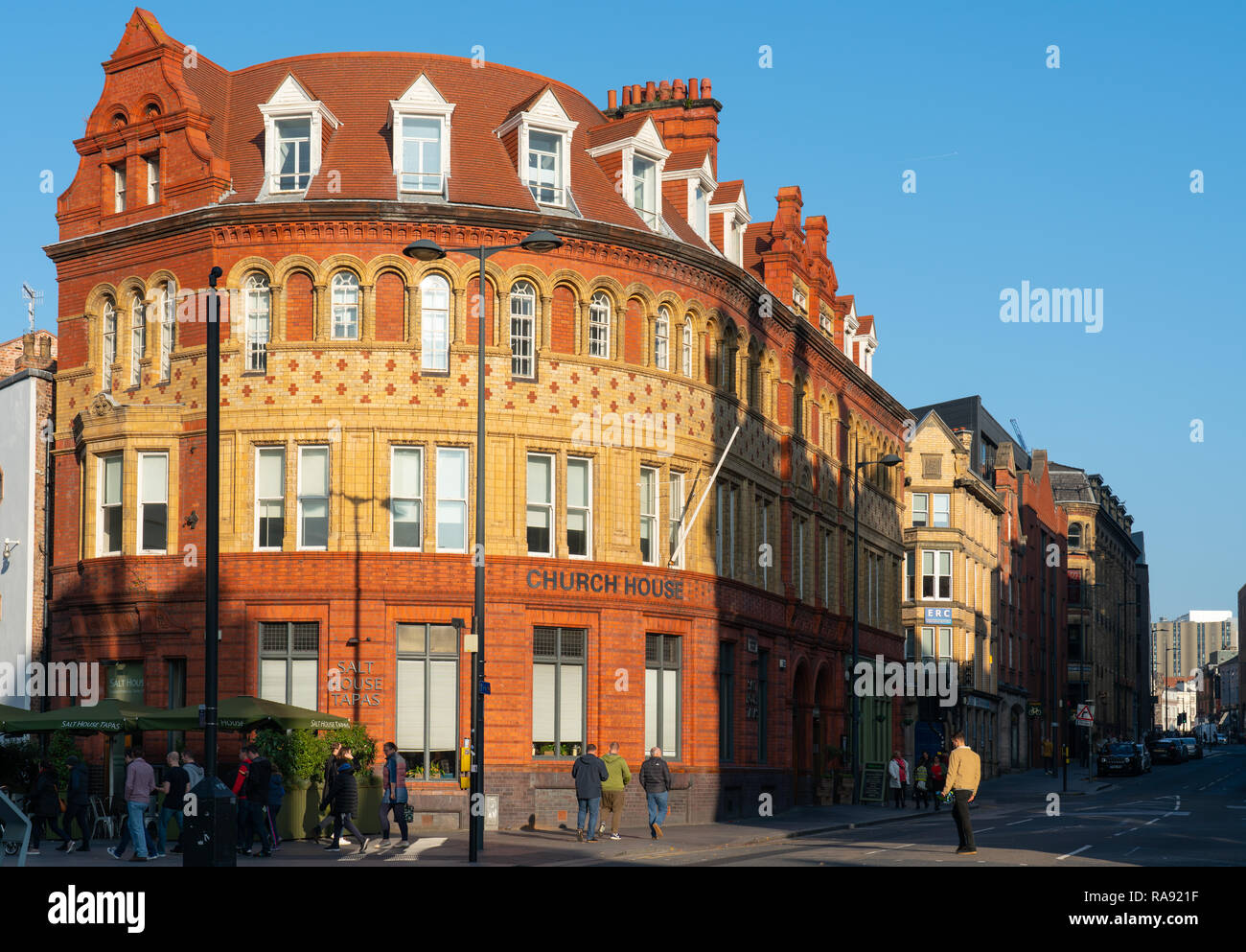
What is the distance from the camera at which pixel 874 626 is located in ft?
200

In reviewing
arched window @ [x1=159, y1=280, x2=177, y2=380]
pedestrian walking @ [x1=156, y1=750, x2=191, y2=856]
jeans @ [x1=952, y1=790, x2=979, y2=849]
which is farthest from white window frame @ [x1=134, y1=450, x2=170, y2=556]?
jeans @ [x1=952, y1=790, x2=979, y2=849]

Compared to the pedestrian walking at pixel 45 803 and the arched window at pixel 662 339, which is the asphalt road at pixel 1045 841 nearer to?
the pedestrian walking at pixel 45 803

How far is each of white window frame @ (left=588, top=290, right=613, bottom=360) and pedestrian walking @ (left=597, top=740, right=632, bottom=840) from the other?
1035cm

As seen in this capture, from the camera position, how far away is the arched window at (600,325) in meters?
40.2

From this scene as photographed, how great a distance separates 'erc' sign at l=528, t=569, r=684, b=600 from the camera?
126ft

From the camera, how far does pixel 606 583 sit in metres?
39.3

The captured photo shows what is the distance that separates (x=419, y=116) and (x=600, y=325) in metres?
6.58

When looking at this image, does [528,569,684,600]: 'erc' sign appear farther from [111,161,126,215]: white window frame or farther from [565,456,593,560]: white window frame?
[111,161,126,215]: white window frame

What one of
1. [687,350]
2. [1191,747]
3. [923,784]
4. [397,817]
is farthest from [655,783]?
[1191,747]

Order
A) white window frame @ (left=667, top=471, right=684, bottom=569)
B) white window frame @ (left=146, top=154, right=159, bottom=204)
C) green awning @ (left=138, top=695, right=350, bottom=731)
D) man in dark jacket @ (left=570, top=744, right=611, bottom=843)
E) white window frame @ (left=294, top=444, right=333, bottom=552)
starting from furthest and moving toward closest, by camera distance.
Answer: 1. white window frame @ (left=667, top=471, right=684, bottom=569)
2. white window frame @ (left=146, top=154, right=159, bottom=204)
3. white window frame @ (left=294, top=444, right=333, bottom=552)
4. man in dark jacket @ (left=570, top=744, right=611, bottom=843)
5. green awning @ (left=138, top=695, right=350, bottom=731)

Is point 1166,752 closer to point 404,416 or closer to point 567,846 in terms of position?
point 404,416
